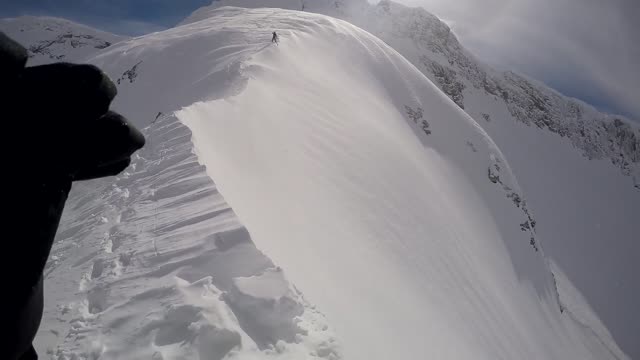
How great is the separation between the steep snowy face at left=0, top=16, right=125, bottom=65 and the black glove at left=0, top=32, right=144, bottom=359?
11139 centimetres

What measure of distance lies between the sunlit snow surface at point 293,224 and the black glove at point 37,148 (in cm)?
134

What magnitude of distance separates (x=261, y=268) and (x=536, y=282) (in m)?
21.2

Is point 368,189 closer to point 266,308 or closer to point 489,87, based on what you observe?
point 266,308

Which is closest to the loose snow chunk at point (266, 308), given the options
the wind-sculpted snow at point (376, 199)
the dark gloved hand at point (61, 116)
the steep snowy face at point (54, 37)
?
the wind-sculpted snow at point (376, 199)

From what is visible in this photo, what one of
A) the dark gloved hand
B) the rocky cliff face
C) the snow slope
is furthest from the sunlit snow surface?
the rocky cliff face

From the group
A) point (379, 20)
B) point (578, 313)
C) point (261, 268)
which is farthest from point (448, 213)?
point (379, 20)

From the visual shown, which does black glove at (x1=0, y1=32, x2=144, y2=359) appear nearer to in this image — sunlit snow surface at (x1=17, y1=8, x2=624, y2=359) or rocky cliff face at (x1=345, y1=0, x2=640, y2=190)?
sunlit snow surface at (x1=17, y1=8, x2=624, y2=359)

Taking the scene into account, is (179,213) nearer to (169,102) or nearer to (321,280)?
(321,280)

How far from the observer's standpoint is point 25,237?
231 centimetres

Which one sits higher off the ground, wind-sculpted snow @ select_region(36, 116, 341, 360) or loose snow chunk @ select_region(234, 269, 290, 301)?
loose snow chunk @ select_region(234, 269, 290, 301)

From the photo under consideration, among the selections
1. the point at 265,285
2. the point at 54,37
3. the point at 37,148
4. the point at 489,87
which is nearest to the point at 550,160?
the point at 489,87

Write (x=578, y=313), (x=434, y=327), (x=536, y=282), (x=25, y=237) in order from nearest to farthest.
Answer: (x=25, y=237), (x=434, y=327), (x=536, y=282), (x=578, y=313)

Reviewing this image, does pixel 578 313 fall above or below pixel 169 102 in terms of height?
below

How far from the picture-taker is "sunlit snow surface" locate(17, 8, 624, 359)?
12.9 ft
